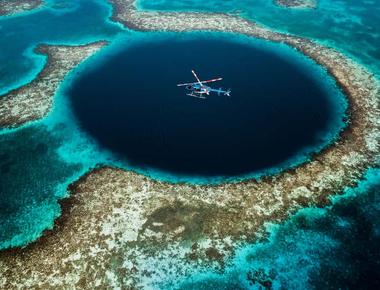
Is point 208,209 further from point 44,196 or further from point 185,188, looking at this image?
point 44,196

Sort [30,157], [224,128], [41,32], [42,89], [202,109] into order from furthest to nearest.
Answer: [41,32] < [42,89] < [202,109] < [224,128] < [30,157]

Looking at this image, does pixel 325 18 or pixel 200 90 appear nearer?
pixel 200 90

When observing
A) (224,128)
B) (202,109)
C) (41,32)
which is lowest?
(224,128)

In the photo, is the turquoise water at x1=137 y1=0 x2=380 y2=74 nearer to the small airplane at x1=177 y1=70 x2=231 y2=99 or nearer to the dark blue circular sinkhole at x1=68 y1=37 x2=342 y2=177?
the dark blue circular sinkhole at x1=68 y1=37 x2=342 y2=177

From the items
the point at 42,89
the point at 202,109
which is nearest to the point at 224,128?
the point at 202,109

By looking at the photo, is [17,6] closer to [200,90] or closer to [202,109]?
[200,90]

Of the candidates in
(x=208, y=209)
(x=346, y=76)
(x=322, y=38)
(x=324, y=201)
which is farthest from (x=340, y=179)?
(x=322, y=38)
